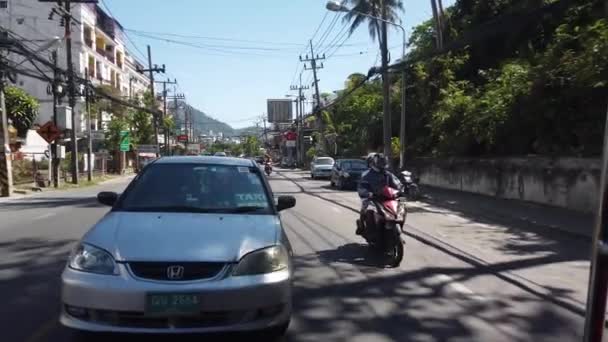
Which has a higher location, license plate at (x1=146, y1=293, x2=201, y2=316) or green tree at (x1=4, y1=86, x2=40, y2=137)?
green tree at (x1=4, y1=86, x2=40, y2=137)

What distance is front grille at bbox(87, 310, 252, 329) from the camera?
4.51 m

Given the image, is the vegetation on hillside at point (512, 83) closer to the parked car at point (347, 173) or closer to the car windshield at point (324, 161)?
the car windshield at point (324, 161)

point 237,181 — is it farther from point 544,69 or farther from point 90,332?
point 544,69

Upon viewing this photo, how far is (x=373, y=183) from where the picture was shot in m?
9.52

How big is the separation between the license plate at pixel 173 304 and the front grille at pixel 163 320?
0.18 ft

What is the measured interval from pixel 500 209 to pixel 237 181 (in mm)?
12529

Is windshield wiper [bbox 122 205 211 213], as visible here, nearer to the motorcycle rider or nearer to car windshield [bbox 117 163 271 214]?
car windshield [bbox 117 163 271 214]

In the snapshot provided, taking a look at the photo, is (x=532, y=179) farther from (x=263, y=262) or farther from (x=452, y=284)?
(x=263, y=262)

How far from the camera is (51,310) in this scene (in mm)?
6215

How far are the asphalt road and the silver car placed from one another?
1.51ft

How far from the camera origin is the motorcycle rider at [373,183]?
31.1 ft

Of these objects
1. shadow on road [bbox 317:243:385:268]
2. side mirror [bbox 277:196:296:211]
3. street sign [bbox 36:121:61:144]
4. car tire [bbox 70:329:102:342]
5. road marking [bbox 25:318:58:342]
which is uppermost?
street sign [bbox 36:121:61:144]

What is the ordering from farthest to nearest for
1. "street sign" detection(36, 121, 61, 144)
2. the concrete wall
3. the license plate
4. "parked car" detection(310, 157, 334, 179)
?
"parked car" detection(310, 157, 334, 179)
"street sign" detection(36, 121, 61, 144)
the concrete wall
the license plate

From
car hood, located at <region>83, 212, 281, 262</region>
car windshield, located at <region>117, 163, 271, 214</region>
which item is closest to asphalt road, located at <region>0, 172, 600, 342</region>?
car hood, located at <region>83, 212, 281, 262</region>
